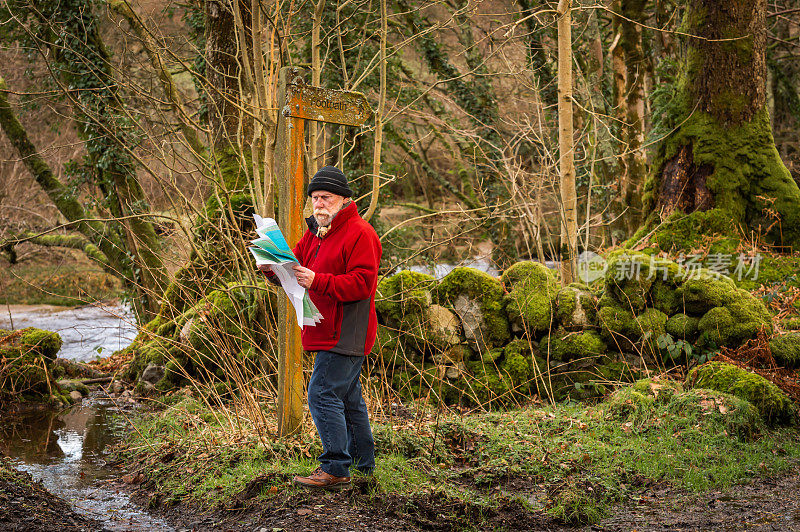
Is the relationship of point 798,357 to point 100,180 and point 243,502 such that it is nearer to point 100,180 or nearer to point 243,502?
point 243,502

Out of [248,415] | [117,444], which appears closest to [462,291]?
[248,415]

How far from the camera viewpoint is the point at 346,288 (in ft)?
13.4

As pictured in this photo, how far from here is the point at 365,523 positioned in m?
4.04

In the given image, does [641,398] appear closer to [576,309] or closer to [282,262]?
[576,309]

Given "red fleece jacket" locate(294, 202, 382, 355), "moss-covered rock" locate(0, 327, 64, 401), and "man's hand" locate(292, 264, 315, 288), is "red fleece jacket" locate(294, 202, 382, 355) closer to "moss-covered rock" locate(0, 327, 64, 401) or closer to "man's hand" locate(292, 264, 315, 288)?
"man's hand" locate(292, 264, 315, 288)

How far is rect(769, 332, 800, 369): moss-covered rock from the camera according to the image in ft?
21.3

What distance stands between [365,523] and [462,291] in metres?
3.99

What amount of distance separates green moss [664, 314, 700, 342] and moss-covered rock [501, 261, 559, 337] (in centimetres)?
119

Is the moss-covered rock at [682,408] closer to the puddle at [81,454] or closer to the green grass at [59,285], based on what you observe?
the puddle at [81,454]

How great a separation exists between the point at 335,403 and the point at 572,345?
3781mm

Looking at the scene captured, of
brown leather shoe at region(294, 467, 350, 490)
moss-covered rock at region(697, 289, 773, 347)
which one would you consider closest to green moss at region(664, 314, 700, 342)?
moss-covered rock at region(697, 289, 773, 347)

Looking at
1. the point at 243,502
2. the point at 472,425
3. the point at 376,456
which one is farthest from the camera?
the point at 472,425

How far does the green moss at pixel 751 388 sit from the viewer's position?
593 cm

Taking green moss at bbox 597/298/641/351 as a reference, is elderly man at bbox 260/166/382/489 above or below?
above
